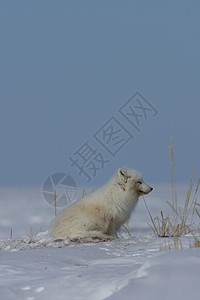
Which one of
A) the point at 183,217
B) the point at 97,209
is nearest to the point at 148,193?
the point at 97,209

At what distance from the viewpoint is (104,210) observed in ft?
23.6

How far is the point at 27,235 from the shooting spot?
747 centimetres

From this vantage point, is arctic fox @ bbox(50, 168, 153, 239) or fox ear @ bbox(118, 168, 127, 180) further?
fox ear @ bbox(118, 168, 127, 180)

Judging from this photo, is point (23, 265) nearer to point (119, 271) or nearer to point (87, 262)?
point (87, 262)

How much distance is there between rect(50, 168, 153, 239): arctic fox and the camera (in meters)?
6.78

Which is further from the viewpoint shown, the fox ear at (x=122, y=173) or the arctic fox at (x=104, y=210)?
the fox ear at (x=122, y=173)

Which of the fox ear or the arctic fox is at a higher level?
the fox ear

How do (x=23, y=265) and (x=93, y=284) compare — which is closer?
(x=93, y=284)

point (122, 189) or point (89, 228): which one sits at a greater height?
point (122, 189)

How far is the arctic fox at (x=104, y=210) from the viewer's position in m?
6.78

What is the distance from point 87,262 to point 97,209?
2898 mm

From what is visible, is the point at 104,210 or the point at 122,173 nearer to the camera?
the point at 104,210

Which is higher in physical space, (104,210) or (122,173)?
(122,173)

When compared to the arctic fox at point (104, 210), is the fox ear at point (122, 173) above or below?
above
